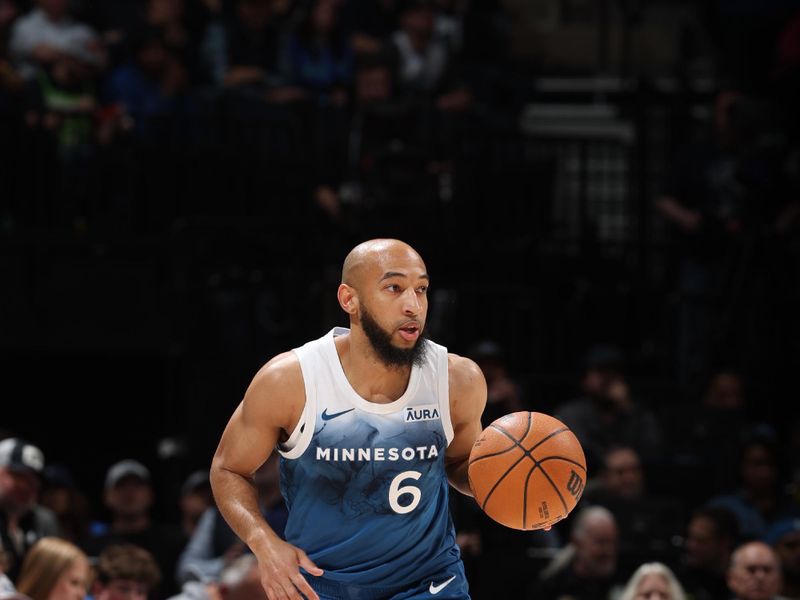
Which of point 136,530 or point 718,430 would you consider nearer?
point 136,530

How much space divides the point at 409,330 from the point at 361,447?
51 cm

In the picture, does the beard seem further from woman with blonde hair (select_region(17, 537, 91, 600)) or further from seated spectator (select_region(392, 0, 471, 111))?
seated spectator (select_region(392, 0, 471, 111))

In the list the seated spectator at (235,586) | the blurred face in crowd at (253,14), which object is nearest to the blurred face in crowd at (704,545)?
the seated spectator at (235,586)

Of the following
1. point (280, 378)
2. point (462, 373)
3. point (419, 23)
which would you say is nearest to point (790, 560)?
point (462, 373)

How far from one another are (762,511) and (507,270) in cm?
300

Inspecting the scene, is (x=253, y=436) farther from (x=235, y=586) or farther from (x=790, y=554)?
A: (x=790, y=554)

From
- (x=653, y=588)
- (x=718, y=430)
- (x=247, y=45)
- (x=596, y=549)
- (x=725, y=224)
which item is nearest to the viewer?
(x=653, y=588)

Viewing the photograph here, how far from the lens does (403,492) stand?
6.07 m

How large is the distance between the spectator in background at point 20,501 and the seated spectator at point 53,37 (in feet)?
15.2

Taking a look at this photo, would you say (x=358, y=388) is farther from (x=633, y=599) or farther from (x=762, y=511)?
(x=762, y=511)

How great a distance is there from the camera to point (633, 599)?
896 centimetres

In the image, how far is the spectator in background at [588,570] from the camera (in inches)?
379

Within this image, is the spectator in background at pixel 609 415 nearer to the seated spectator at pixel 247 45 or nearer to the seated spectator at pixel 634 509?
the seated spectator at pixel 634 509

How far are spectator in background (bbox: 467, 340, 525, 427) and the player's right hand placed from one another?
4.88 meters
